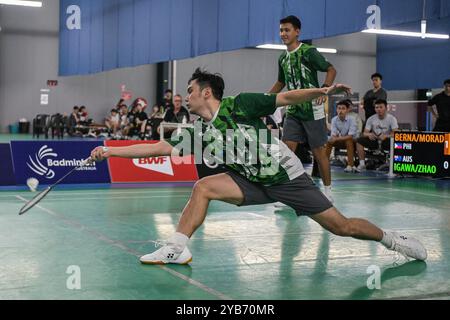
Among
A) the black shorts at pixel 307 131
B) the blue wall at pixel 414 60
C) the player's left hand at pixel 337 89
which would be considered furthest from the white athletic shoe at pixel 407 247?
the blue wall at pixel 414 60

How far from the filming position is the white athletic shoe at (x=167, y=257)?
445cm

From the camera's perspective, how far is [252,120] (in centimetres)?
424

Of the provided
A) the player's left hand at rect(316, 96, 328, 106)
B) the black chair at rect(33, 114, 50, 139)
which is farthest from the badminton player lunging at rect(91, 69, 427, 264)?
the black chair at rect(33, 114, 50, 139)

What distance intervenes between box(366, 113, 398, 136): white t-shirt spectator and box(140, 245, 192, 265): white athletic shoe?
9615 millimetres

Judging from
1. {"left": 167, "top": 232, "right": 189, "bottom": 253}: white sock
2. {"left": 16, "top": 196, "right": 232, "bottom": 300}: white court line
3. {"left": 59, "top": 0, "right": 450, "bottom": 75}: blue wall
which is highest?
{"left": 59, "top": 0, "right": 450, "bottom": 75}: blue wall

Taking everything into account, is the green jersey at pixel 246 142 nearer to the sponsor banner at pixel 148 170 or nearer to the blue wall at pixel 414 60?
the sponsor banner at pixel 148 170

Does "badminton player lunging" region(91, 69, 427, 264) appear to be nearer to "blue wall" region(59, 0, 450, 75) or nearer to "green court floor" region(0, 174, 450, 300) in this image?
"green court floor" region(0, 174, 450, 300)

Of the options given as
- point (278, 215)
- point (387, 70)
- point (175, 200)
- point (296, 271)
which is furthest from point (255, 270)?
point (387, 70)

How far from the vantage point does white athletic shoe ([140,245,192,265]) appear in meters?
4.45

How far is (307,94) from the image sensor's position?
410cm

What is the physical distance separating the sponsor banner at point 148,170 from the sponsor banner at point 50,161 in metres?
0.31

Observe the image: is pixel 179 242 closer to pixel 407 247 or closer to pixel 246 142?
pixel 246 142

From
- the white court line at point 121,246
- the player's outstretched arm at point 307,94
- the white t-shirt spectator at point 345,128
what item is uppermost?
the player's outstretched arm at point 307,94

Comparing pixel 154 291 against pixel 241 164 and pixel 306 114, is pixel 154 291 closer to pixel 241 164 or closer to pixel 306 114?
pixel 241 164
